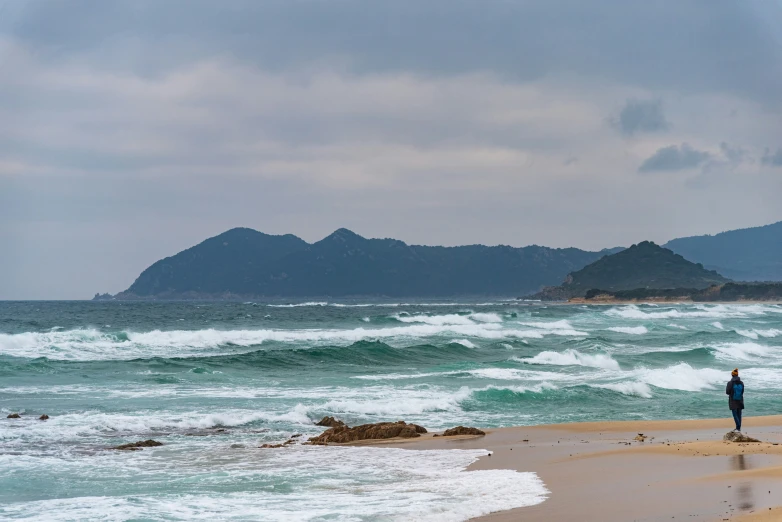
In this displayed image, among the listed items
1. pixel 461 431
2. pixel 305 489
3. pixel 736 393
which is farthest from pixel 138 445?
pixel 736 393

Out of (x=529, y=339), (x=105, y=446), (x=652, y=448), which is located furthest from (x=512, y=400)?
(x=529, y=339)

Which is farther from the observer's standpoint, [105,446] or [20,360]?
[20,360]

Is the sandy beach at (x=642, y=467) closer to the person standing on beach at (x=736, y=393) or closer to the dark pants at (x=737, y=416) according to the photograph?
the dark pants at (x=737, y=416)

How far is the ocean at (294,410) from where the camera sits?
10797 mm

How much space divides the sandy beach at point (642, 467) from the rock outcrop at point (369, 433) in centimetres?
46

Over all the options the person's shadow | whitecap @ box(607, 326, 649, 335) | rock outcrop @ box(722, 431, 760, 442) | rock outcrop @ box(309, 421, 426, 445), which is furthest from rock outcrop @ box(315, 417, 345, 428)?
whitecap @ box(607, 326, 649, 335)

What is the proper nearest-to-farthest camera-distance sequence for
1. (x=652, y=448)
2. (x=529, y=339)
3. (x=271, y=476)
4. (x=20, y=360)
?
(x=271, y=476)
(x=652, y=448)
(x=20, y=360)
(x=529, y=339)

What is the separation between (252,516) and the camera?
9.86 meters

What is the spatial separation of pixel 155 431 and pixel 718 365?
23.6 metres

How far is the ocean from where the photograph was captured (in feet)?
35.4

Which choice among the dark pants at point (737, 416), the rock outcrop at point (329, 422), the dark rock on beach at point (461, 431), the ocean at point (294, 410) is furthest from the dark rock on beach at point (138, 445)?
the dark pants at point (737, 416)

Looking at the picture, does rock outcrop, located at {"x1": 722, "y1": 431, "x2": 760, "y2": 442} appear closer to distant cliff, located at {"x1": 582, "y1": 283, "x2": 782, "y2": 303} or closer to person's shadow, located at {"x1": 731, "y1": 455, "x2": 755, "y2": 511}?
person's shadow, located at {"x1": 731, "y1": 455, "x2": 755, "y2": 511}

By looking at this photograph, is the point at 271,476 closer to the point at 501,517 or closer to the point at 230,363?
the point at 501,517

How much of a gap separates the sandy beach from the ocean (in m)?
0.58
